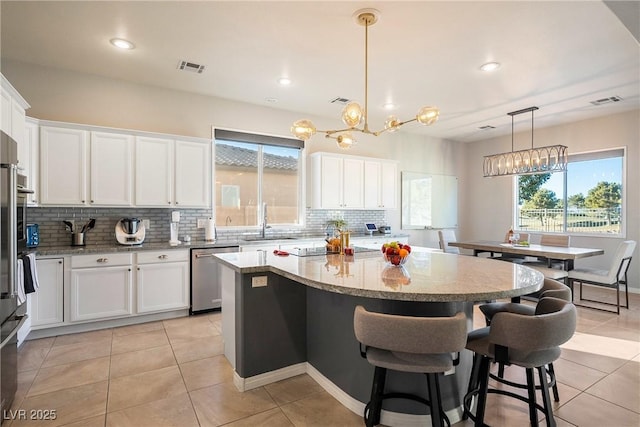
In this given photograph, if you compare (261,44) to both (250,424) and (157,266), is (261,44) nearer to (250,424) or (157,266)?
(157,266)

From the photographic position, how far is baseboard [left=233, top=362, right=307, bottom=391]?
8.34ft

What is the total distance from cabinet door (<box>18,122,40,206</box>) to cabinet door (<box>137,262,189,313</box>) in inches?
52.1

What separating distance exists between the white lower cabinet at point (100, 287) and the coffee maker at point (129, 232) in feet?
0.87

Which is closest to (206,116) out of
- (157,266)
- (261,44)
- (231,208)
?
(231,208)

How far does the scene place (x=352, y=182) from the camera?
592 centimetres

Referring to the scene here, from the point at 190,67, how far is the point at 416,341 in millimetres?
3791

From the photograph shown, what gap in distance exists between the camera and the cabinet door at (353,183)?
5.84 m

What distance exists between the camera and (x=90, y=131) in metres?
3.89

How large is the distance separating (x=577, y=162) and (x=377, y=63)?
4717 mm

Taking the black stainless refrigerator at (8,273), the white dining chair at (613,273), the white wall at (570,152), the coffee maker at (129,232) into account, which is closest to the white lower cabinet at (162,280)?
the coffee maker at (129,232)

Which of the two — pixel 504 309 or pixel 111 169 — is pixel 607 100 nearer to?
pixel 504 309

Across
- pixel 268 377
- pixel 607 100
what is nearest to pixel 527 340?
pixel 268 377

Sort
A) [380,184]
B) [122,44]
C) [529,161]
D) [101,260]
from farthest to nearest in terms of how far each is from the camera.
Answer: [380,184], [529,161], [101,260], [122,44]

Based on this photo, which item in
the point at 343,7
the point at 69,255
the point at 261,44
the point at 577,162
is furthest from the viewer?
the point at 577,162
